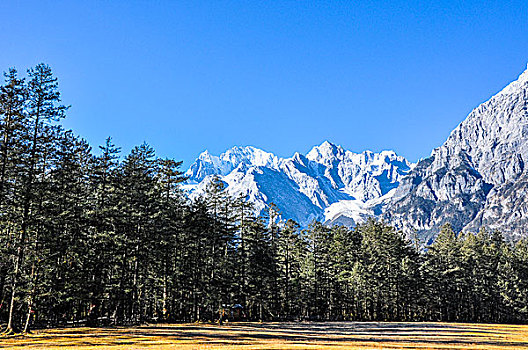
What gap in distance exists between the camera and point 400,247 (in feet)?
245

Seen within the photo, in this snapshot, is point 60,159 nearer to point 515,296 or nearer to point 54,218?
point 54,218

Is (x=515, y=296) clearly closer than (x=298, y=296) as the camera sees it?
No

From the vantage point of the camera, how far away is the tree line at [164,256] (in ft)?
92.4

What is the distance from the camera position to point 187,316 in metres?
47.6

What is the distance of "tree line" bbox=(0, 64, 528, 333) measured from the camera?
28156 millimetres

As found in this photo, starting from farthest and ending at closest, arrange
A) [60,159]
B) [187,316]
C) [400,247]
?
[400,247]
[187,316]
[60,159]

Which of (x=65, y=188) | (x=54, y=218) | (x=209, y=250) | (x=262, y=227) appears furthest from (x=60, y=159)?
(x=262, y=227)

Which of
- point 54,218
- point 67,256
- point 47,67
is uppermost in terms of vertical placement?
point 47,67

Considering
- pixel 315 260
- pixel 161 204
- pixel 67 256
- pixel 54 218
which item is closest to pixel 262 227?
pixel 315 260

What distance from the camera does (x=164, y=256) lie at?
42719mm

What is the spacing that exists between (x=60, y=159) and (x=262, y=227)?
97.6ft

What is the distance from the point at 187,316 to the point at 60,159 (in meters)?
24.2

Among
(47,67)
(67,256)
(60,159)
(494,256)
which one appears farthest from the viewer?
(494,256)

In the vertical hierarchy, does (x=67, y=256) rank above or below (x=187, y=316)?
above
